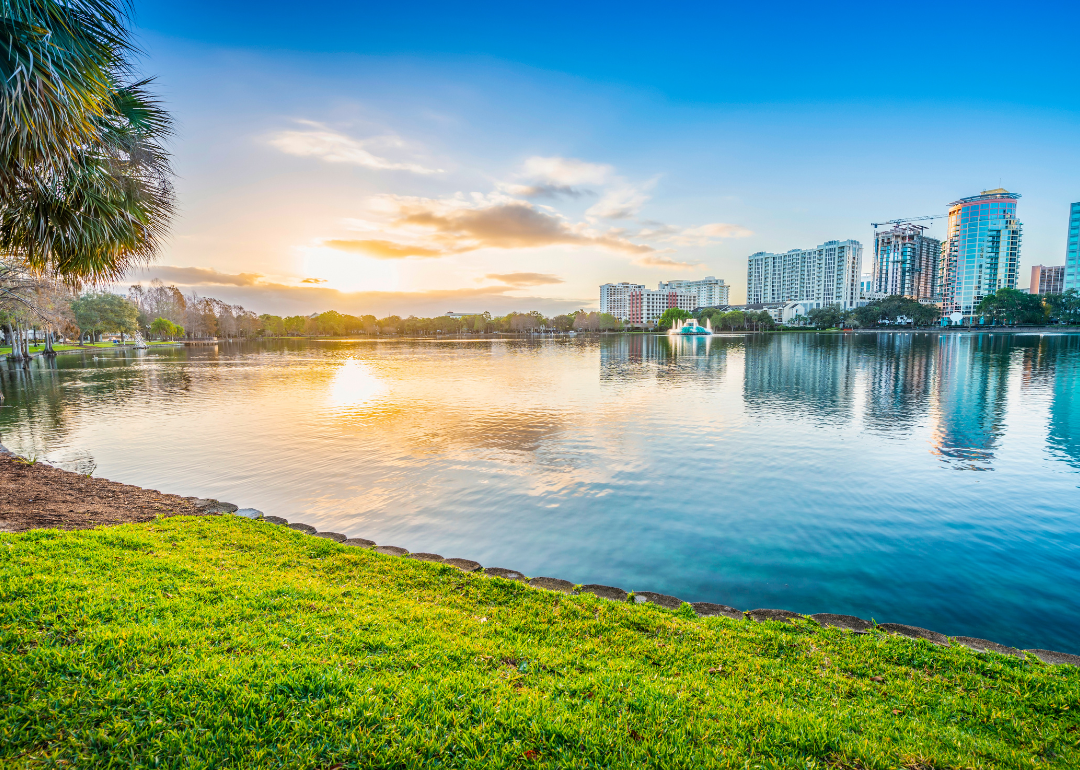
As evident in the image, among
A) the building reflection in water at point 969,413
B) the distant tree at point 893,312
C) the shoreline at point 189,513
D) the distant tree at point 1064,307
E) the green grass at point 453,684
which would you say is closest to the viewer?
the green grass at point 453,684

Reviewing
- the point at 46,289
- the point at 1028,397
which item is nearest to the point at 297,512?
the point at 1028,397

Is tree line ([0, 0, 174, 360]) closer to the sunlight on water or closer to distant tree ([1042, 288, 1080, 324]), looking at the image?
the sunlight on water

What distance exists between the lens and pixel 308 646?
5.02 meters

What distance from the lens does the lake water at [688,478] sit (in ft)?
29.4

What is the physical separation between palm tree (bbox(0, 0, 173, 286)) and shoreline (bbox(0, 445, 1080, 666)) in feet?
14.7

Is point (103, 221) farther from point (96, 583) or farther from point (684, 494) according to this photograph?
point (684, 494)

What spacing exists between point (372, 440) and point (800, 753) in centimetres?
1767

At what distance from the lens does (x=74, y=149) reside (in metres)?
8.24

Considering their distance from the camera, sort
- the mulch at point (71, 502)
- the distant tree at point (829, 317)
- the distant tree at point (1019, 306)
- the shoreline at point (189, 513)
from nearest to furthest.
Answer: the shoreline at point (189, 513) → the mulch at point (71, 502) → the distant tree at point (1019, 306) → the distant tree at point (829, 317)

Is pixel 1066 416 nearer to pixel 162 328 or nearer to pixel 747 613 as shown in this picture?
pixel 747 613

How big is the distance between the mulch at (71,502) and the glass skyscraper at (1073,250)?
247986 mm

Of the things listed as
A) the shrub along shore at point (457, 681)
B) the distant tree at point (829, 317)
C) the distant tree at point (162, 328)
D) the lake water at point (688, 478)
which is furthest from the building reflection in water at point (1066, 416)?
the distant tree at point (162, 328)

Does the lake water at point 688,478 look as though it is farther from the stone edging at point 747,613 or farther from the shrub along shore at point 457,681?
the shrub along shore at point 457,681

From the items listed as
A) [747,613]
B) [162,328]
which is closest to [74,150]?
[747,613]
